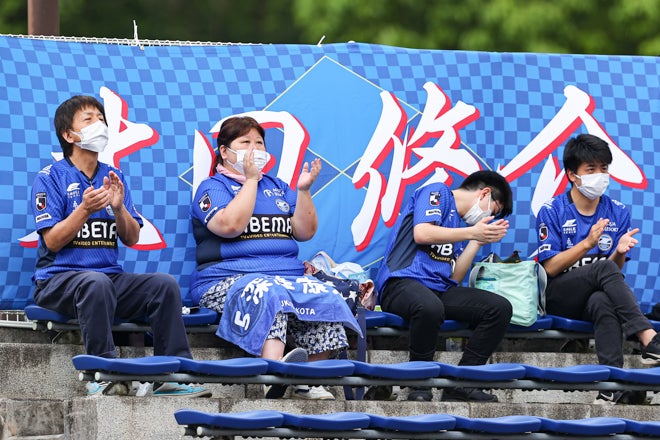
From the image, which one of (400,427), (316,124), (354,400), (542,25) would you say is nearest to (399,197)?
(316,124)

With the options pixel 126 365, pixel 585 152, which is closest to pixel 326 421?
pixel 126 365

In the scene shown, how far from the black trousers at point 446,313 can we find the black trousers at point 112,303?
131 centimetres

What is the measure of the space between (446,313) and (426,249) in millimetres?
384

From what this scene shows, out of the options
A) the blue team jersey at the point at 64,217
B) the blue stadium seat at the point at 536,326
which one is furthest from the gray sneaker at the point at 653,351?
the blue team jersey at the point at 64,217

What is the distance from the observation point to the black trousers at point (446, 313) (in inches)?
303

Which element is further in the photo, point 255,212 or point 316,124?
point 316,124

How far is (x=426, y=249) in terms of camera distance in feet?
26.6

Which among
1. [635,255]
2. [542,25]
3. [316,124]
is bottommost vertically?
[635,255]

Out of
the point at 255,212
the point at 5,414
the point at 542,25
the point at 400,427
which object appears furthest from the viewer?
the point at 542,25

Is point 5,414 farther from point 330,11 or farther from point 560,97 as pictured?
point 330,11

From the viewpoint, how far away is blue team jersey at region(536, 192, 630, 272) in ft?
27.9

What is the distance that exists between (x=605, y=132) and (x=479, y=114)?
0.85 meters

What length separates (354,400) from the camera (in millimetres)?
7227

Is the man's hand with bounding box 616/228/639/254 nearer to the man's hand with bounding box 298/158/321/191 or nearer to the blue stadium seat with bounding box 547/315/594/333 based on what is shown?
the blue stadium seat with bounding box 547/315/594/333
